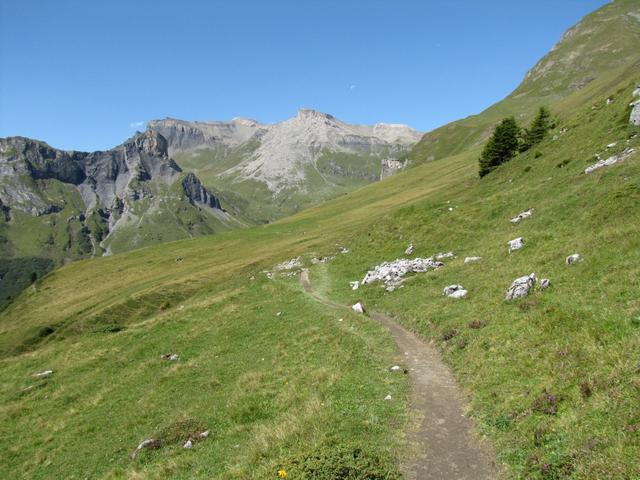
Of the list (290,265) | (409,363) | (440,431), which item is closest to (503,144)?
(290,265)

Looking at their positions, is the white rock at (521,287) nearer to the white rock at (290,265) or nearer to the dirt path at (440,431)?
the dirt path at (440,431)

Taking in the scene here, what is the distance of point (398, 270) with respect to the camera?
125 feet

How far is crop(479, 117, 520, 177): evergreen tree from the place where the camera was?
64.0m

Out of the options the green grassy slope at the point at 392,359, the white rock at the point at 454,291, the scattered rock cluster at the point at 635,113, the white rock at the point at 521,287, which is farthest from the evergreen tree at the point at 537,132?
the white rock at the point at 521,287

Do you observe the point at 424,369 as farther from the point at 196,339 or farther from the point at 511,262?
the point at 196,339

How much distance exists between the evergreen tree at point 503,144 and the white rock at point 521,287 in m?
47.5

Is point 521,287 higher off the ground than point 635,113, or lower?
lower

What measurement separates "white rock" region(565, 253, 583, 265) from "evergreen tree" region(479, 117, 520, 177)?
151 ft

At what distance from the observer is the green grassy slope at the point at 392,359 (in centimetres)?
1225

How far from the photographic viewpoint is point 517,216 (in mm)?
37844

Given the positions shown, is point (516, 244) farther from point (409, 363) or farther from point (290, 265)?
point (290, 265)

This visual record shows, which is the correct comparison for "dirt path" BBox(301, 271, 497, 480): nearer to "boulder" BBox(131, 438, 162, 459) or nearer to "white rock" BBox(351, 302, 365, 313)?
"white rock" BBox(351, 302, 365, 313)

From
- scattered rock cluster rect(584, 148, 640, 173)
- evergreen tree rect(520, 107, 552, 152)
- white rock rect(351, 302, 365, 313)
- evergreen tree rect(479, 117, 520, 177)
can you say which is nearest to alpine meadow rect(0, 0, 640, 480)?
scattered rock cluster rect(584, 148, 640, 173)

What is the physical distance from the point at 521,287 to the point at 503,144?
160ft
